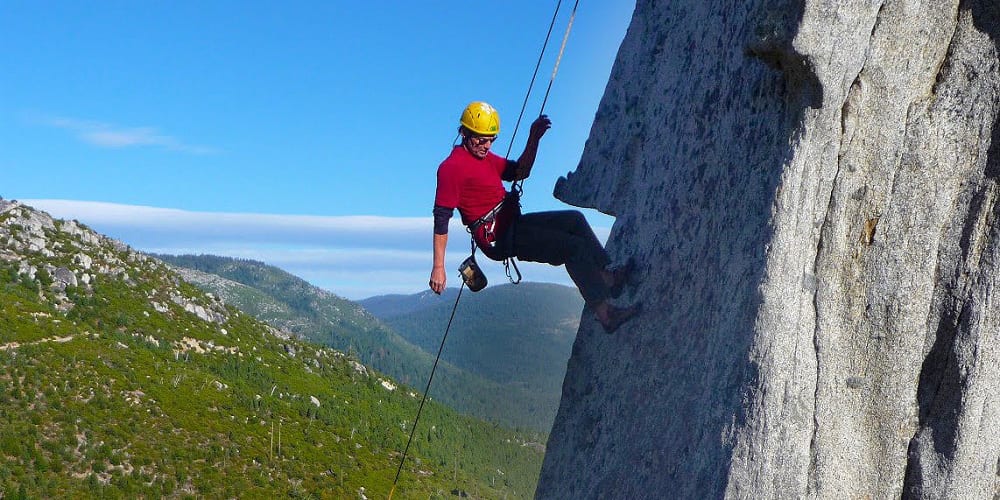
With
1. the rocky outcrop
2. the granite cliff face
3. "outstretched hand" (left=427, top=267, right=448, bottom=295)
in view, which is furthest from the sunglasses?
the rocky outcrop

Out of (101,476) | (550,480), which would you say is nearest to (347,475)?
(101,476)

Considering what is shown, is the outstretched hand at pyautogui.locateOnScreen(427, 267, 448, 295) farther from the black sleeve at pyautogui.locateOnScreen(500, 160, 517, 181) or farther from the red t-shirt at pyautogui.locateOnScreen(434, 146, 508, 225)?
the black sleeve at pyautogui.locateOnScreen(500, 160, 517, 181)

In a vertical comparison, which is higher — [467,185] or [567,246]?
[467,185]

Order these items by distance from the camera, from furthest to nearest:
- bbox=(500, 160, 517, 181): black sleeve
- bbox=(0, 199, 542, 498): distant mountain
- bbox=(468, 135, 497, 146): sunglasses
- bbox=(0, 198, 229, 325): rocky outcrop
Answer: bbox=(0, 198, 229, 325): rocky outcrop < bbox=(0, 199, 542, 498): distant mountain < bbox=(500, 160, 517, 181): black sleeve < bbox=(468, 135, 497, 146): sunglasses

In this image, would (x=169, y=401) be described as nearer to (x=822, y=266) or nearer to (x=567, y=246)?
(x=567, y=246)

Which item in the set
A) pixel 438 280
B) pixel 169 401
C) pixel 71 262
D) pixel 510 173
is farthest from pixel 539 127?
pixel 71 262

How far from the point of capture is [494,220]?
30.7ft

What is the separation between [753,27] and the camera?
6.82 meters

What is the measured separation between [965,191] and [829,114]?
1.76 m

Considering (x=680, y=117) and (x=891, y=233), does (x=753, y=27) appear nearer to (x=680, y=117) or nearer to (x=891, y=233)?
(x=680, y=117)

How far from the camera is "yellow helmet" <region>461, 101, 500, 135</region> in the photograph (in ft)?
29.6

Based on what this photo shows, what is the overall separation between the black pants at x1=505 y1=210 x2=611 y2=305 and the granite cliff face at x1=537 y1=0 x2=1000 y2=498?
0.58 m

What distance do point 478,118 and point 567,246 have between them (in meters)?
1.68

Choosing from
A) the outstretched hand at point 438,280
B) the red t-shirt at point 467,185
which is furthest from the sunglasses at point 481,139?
the outstretched hand at point 438,280
